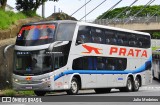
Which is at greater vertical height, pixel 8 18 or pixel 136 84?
pixel 8 18

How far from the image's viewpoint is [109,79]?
28750 mm

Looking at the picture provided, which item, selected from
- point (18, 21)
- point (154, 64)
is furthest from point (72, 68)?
point (154, 64)

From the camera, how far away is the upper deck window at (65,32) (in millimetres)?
24375

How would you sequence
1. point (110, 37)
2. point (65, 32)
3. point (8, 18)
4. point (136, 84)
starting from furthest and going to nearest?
1. point (8, 18)
2. point (136, 84)
3. point (110, 37)
4. point (65, 32)

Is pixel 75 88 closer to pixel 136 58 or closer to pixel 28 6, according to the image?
pixel 136 58

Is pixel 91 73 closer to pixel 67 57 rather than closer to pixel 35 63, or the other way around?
pixel 67 57

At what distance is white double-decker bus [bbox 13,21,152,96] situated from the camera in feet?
78.0

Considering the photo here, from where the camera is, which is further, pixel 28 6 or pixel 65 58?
pixel 28 6

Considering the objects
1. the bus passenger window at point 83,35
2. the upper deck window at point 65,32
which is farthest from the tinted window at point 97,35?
the upper deck window at point 65,32

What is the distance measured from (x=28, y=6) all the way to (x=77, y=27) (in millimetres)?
16985

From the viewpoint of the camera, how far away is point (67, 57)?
24547mm

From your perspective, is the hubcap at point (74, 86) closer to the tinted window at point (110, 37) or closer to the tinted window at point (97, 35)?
the tinted window at point (110, 37)

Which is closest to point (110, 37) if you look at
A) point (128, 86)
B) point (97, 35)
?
point (97, 35)

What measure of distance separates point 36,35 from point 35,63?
4.90 ft
